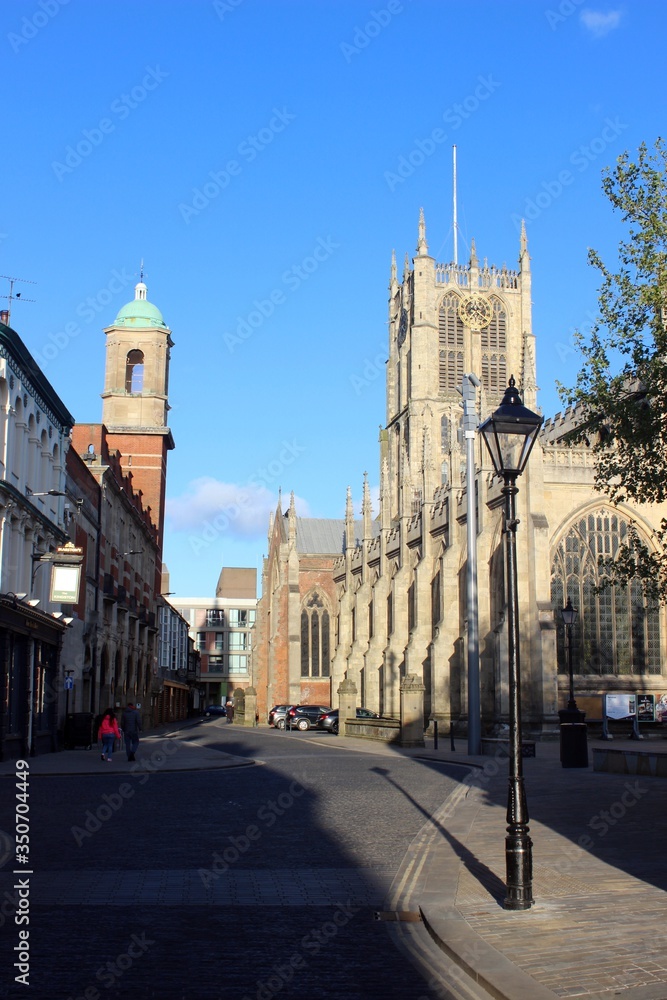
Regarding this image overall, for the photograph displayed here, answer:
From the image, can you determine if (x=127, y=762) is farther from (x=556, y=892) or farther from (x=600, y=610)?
(x=600, y=610)

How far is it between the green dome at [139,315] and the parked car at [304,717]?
2883 cm

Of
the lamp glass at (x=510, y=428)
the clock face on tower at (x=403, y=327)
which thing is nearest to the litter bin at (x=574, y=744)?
the lamp glass at (x=510, y=428)

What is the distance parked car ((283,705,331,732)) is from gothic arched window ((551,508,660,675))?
17757mm

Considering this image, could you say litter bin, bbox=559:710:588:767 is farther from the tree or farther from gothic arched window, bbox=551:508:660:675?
gothic arched window, bbox=551:508:660:675

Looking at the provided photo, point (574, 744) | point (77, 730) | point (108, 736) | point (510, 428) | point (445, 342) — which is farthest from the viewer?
point (445, 342)

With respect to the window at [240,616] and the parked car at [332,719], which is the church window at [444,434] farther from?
the window at [240,616]

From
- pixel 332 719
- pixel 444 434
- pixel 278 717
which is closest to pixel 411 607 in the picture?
pixel 332 719

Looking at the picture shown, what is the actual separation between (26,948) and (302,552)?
66.3 metres

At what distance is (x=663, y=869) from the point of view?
33.1 feet

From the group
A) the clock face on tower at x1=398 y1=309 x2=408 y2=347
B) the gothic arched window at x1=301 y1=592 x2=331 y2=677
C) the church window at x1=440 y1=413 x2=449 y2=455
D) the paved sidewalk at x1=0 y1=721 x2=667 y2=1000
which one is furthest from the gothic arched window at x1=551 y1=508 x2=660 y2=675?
the clock face on tower at x1=398 y1=309 x2=408 y2=347

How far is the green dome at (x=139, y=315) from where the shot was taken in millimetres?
70000

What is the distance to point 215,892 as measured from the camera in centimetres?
921

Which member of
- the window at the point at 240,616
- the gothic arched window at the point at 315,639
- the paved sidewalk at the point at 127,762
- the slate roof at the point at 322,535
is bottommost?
the paved sidewalk at the point at 127,762

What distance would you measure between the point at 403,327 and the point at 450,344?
5.37 m
